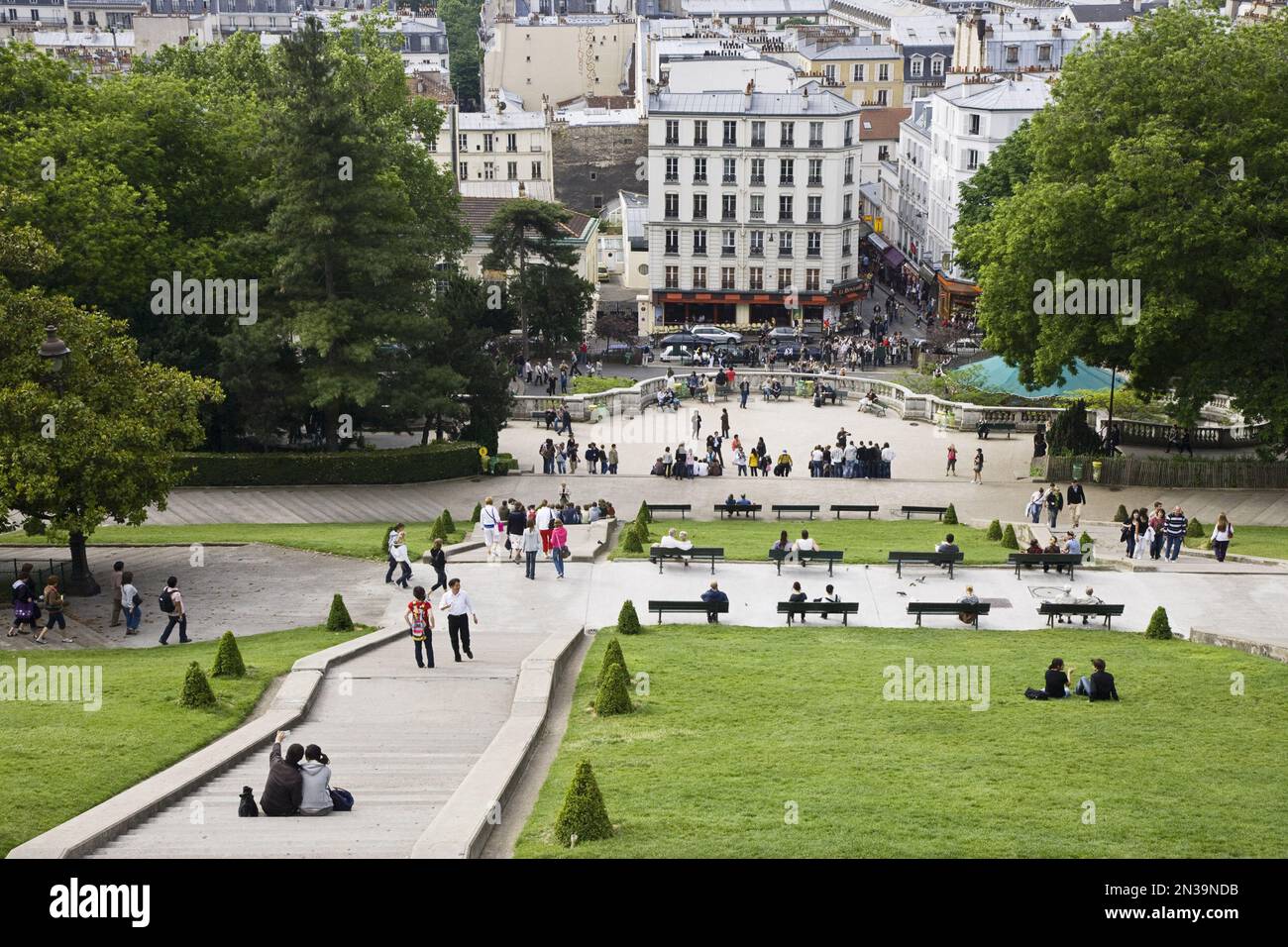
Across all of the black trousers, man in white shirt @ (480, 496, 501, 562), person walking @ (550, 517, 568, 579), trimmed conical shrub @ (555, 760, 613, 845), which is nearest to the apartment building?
man in white shirt @ (480, 496, 501, 562)

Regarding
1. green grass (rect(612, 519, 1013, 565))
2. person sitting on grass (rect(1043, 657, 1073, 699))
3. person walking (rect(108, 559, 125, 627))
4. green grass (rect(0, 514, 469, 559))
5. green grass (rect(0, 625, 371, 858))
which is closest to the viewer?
green grass (rect(0, 625, 371, 858))

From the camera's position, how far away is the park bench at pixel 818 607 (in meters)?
35.9

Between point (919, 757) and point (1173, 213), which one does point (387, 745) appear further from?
point (1173, 213)

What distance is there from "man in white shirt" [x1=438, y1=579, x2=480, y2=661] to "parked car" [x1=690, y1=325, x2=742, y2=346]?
6675 cm

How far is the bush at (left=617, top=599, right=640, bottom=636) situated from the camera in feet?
113

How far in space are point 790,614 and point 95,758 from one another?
16.4 metres

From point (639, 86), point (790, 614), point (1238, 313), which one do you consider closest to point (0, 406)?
point (790, 614)

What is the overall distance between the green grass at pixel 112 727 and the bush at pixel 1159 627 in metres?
17.1

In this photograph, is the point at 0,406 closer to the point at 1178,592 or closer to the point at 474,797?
the point at 474,797

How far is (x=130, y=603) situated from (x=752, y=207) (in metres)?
72.6

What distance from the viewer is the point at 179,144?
58.9 meters

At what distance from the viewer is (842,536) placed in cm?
4694

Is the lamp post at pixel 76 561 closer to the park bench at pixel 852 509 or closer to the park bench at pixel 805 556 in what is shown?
the park bench at pixel 805 556

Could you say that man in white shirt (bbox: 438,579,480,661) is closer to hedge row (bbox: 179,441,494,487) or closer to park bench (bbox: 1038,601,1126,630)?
park bench (bbox: 1038,601,1126,630)
